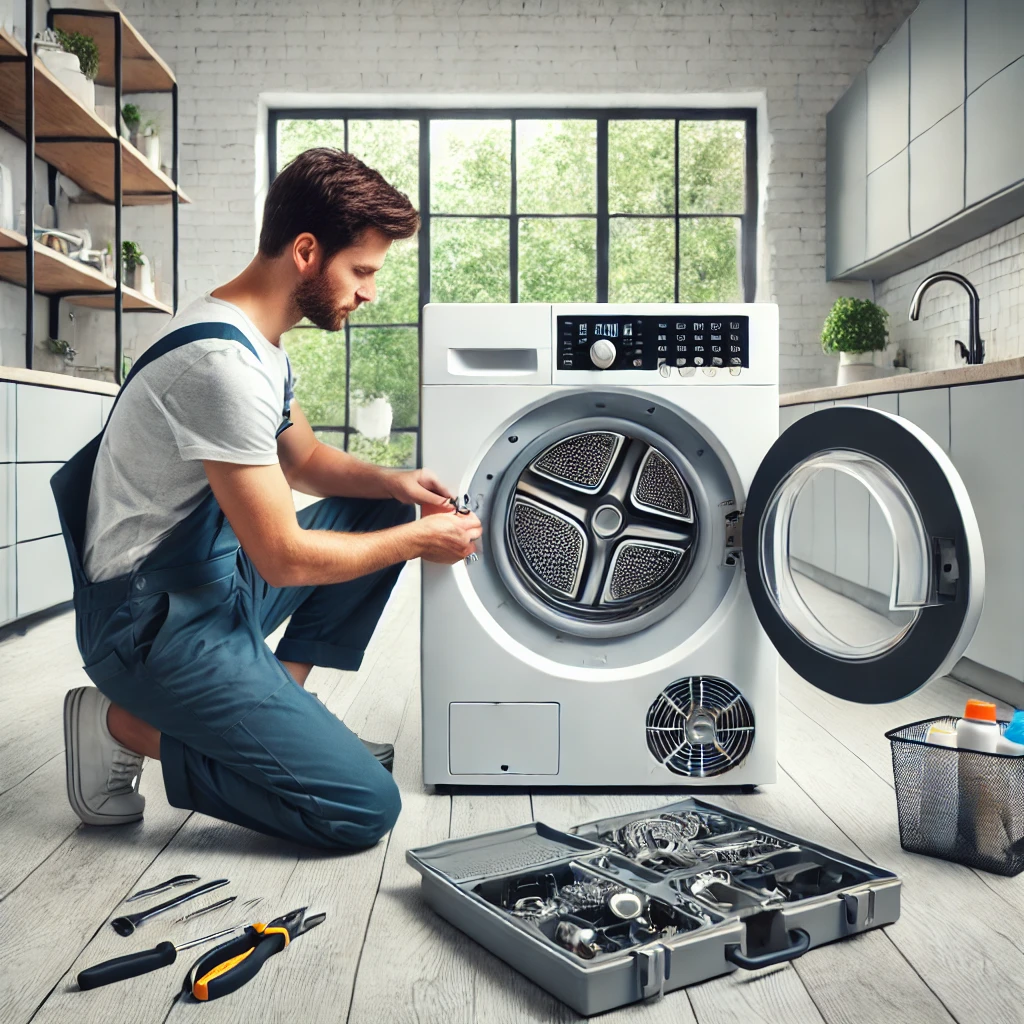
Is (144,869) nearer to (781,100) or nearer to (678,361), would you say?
(678,361)

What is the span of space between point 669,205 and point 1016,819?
15.4ft

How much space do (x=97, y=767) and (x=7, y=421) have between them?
1.68 m

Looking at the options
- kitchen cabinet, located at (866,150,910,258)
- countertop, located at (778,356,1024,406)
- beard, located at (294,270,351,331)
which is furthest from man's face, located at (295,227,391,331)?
kitchen cabinet, located at (866,150,910,258)

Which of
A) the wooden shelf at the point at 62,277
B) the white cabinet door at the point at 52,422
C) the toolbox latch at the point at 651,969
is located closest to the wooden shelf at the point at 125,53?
the wooden shelf at the point at 62,277

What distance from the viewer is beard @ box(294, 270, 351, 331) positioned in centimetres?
154

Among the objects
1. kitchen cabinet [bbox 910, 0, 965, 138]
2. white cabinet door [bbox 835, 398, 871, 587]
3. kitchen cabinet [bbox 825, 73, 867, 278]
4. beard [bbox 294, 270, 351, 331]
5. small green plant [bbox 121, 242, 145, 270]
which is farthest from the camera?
kitchen cabinet [bbox 825, 73, 867, 278]

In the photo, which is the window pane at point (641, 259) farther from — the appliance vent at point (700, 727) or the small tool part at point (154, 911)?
the small tool part at point (154, 911)

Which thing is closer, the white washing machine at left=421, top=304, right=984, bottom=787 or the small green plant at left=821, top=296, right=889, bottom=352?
the white washing machine at left=421, top=304, right=984, bottom=787

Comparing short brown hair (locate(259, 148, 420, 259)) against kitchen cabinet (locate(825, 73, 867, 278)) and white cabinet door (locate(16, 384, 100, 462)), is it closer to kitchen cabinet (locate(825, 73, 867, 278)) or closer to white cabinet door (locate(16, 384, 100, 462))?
white cabinet door (locate(16, 384, 100, 462))

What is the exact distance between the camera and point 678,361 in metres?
1.67

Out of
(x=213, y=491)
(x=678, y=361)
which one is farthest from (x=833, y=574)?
(x=213, y=491)

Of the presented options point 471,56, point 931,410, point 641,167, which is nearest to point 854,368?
point 641,167

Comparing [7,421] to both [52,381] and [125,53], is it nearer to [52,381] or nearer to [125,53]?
[52,381]

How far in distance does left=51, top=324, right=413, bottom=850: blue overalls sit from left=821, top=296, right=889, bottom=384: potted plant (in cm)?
368
